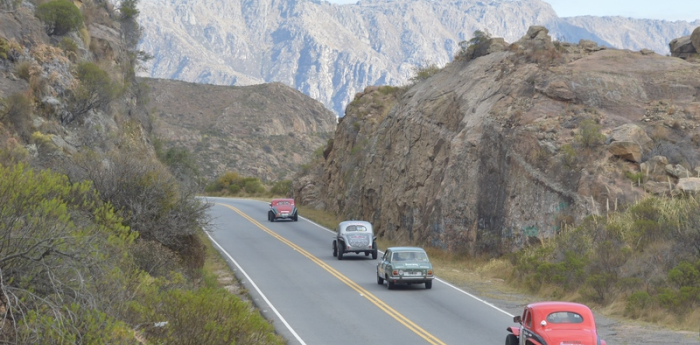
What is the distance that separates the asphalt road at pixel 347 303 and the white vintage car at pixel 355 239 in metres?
0.49

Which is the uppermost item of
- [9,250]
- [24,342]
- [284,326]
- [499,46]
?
[499,46]

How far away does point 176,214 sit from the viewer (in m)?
22.6

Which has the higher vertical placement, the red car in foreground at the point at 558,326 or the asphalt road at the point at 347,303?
the red car in foreground at the point at 558,326

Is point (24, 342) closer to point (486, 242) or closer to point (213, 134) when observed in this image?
point (486, 242)

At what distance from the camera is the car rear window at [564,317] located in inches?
518

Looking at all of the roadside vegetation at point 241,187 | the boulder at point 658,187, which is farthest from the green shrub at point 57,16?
the roadside vegetation at point 241,187

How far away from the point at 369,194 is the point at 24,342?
126 feet

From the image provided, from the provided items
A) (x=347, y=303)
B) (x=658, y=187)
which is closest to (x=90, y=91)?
(x=347, y=303)

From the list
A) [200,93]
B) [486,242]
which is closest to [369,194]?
[486,242]

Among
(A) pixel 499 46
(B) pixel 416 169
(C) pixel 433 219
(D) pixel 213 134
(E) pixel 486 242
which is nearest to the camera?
(E) pixel 486 242

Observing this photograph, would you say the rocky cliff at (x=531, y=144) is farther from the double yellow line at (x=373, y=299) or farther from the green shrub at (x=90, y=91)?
the green shrub at (x=90, y=91)

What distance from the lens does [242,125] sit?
115250 mm

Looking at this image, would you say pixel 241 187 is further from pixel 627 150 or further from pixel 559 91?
pixel 627 150

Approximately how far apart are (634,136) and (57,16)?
29.6m
